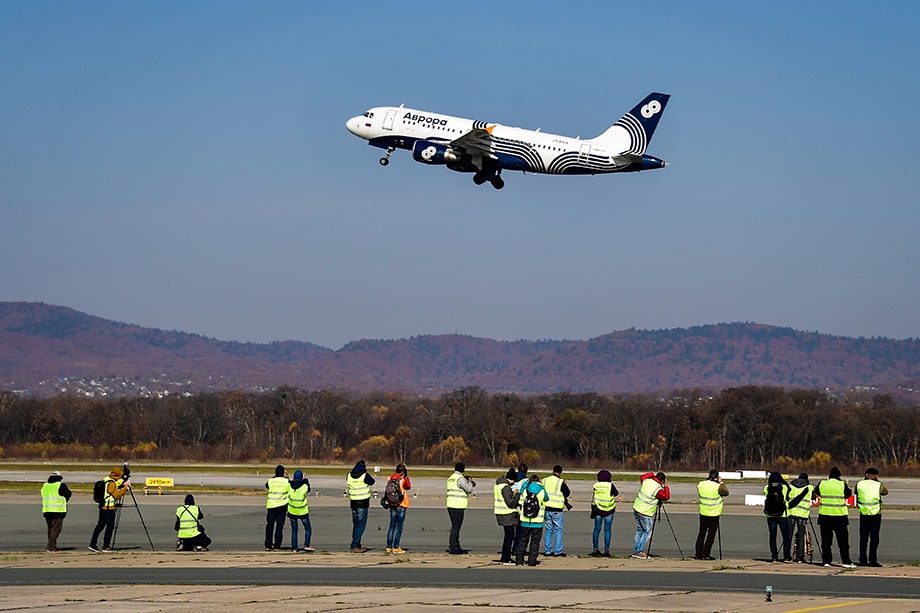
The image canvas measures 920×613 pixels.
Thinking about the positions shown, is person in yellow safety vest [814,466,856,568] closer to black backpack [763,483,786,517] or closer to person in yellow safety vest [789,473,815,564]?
person in yellow safety vest [789,473,815,564]

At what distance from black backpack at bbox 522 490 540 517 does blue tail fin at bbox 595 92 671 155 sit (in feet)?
112

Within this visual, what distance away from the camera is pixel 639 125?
5978 cm

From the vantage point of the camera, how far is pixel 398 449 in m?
97.7

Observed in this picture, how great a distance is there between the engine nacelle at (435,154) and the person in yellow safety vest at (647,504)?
2738cm

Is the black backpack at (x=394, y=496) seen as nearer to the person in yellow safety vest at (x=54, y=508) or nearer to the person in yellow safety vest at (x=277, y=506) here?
the person in yellow safety vest at (x=277, y=506)

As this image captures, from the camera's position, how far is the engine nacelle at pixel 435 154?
176 feet

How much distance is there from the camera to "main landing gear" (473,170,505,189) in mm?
54031

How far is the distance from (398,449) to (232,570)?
236 ft

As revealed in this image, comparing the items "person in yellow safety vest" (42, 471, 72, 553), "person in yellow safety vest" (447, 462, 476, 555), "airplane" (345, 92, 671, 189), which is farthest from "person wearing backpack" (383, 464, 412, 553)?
"airplane" (345, 92, 671, 189)

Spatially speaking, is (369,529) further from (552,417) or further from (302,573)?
(552,417)

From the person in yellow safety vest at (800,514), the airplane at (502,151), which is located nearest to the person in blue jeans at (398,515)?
the person in yellow safety vest at (800,514)

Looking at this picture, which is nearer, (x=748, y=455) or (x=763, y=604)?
(x=763, y=604)

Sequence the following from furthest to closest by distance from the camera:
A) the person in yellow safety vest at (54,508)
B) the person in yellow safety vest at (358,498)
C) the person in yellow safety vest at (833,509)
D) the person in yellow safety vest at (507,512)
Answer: the person in yellow safety vest at (54,508)
the person in yellow safety vest at (358,498)
the person in yellow safety vest at (833,509)
the person in yellow safety vest at (507,512)

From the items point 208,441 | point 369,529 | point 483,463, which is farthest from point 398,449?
point 369,529
